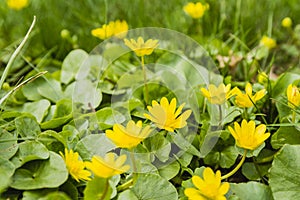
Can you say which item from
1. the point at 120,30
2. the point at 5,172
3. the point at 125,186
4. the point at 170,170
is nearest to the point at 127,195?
the point at 125,186

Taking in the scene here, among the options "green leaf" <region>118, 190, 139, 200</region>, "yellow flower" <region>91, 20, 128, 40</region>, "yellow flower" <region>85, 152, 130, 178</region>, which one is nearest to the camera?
"yellow flower" <region>85, 152, 130, 178</region>

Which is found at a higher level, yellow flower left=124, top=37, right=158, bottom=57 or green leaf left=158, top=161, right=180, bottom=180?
yellow flower left=124, top=37, right=158, bottom=57

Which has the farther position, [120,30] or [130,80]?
[120,30]

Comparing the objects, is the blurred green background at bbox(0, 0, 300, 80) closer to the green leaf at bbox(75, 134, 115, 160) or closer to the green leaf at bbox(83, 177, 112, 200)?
the green leaf at bbox(75, 134, 115, 160)

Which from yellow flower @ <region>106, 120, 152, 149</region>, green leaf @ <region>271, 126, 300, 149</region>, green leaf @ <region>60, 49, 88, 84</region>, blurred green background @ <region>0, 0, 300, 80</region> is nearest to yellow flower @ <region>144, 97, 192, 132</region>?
yellow flower @ <region>106, 120, 152, 149</region>

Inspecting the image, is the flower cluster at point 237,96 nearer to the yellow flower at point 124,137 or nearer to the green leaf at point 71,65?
the yellow flower at point 124,137

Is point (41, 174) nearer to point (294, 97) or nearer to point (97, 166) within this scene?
point (97, 166)
